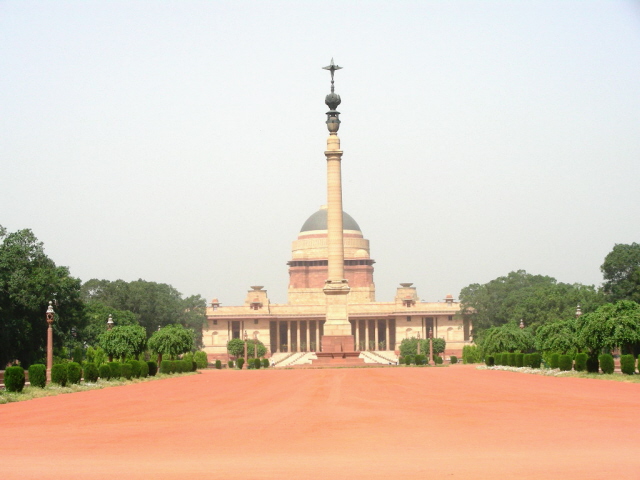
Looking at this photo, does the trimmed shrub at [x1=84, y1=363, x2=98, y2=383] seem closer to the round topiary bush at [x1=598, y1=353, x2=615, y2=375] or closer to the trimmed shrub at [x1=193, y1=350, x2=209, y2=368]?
the round topiary bush at [x1=598, y1=353, x2=615, y2=375]

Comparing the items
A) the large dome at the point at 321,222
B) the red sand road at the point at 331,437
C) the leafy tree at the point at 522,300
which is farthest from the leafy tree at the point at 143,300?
the red sand road at the point at 331,437

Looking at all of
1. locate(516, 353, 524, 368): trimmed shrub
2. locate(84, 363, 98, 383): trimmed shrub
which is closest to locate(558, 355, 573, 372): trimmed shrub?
locate(516, 353, 524, 368): trimmed shrub

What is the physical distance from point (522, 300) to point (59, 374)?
70524mm

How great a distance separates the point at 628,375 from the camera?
4278 cm

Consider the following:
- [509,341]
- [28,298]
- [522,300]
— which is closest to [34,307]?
[28,298]

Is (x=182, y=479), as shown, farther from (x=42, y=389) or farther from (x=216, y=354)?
(x=216, y=354)

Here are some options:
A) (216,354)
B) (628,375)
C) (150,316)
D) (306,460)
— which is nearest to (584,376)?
(628,375)

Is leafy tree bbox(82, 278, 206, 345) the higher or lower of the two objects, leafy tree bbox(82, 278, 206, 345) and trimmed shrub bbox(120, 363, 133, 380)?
the higher

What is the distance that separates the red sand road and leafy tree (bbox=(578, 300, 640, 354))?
13234 mm

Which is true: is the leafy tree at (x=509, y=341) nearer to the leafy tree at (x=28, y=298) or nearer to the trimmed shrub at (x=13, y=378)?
the leafy tree at (x=28, y=298)

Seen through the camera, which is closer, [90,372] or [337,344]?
[90,372]

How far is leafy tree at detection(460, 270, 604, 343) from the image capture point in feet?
305

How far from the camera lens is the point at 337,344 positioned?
8519cm

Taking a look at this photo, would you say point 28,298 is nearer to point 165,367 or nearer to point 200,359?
point 165,367
